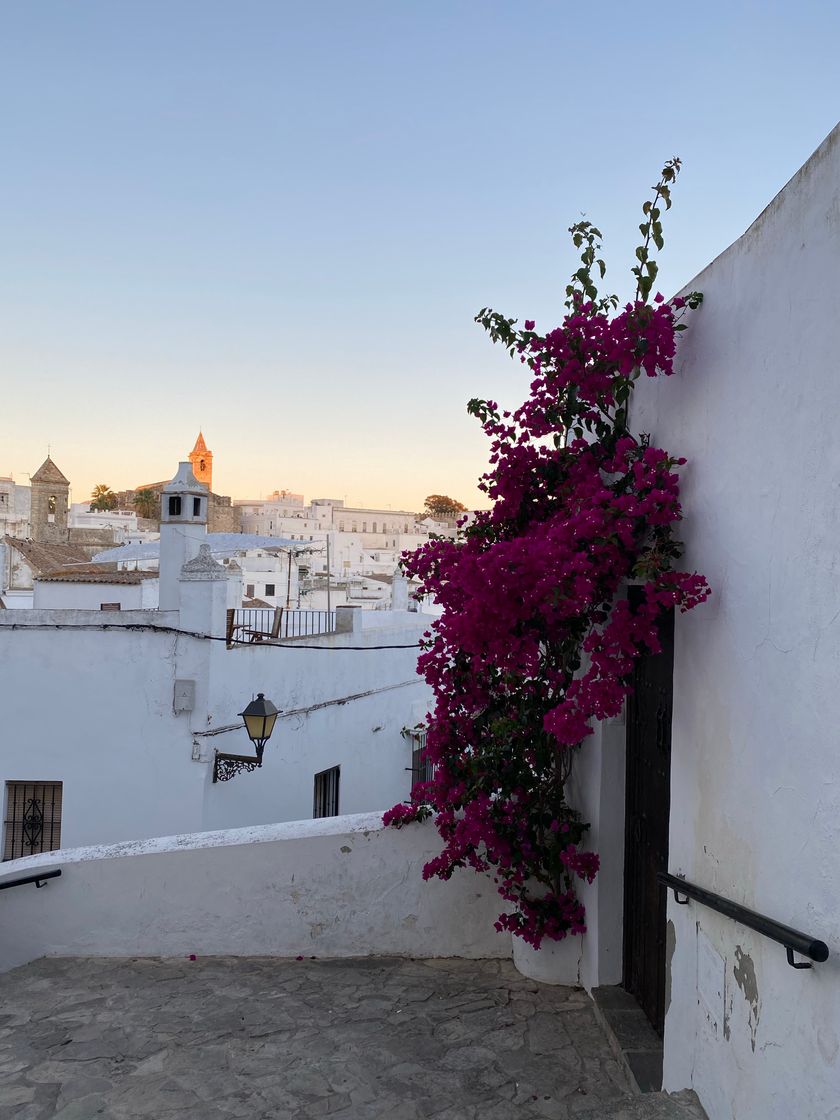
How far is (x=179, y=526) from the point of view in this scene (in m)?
12.3

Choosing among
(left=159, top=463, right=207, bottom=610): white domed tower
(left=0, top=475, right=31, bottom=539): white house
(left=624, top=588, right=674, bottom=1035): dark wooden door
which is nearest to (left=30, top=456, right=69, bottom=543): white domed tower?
(left=0, top=475, right=31, bottom=539): white house

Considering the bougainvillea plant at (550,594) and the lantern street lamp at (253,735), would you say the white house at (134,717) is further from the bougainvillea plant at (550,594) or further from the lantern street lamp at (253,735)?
the bougainvillea plant at (550,594)

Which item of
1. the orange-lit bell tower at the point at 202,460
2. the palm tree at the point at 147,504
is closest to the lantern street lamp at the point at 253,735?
the palm tree at the point at 147,504

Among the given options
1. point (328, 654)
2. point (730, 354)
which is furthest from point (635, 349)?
point (328, 654)

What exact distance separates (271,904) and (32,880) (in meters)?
1.28

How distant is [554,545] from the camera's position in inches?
120

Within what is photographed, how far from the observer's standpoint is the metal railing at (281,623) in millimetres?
11914

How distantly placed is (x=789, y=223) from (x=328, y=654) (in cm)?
1054

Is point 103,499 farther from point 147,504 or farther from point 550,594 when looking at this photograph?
point 550,594

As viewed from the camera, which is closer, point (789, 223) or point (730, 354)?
point (789, 223)

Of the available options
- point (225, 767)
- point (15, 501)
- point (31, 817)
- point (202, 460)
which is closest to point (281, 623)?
point (225, 767)

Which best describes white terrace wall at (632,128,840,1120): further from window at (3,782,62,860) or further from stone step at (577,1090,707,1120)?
window at (3,782,62,860)

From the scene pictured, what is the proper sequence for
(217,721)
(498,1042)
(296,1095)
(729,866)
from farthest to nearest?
(217,721)
(498,1042)
(296,1095)
(729,866)

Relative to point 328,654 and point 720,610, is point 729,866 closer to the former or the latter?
point 720,610
